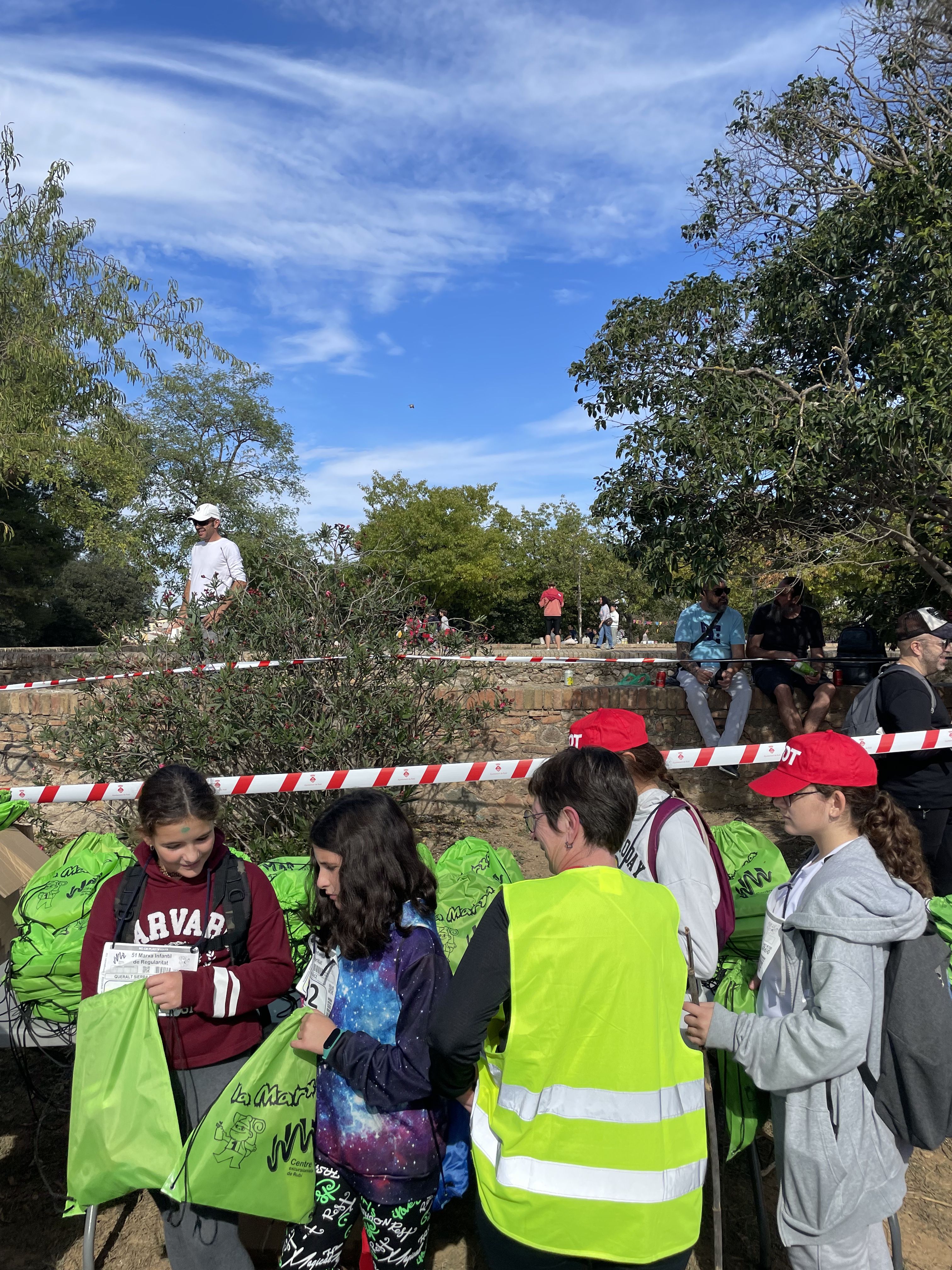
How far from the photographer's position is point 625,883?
5.42 feet

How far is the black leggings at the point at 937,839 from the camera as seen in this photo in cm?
353

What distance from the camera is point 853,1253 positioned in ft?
6.23

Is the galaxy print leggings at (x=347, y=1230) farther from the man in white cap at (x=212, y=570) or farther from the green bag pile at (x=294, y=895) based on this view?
the man in white cap at (x=212, y=570)

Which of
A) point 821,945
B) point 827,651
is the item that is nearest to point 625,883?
point 821,945

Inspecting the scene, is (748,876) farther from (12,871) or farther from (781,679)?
(781,679)

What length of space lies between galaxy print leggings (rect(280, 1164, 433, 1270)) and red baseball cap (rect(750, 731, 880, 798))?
4.30ft

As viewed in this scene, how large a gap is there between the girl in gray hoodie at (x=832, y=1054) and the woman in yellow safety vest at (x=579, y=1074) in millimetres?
333

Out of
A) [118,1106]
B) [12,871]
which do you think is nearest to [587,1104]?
[118,1106]

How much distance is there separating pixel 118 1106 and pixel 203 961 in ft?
1.16

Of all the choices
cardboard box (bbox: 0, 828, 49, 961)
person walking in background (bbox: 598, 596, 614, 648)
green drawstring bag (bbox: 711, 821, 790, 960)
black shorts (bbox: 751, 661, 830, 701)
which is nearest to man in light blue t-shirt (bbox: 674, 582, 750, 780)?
black shorts (bbox: 751, 661, 830, 701)

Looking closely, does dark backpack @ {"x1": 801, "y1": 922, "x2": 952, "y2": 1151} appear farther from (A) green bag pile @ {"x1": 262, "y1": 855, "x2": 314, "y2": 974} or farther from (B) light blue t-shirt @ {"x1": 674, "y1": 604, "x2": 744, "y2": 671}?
(B) light blue t-shirt @ {"x1": 674, "y1": 604, "x2": 744, "y2": 671}

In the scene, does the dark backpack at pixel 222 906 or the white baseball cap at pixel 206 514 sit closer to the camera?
the dark backpack at pixel 222 906

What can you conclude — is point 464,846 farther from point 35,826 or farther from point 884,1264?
point 35,826

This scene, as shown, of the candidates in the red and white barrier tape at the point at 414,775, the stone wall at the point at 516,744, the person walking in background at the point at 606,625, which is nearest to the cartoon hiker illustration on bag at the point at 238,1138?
the red and white barrier tape at the point at 414,775
